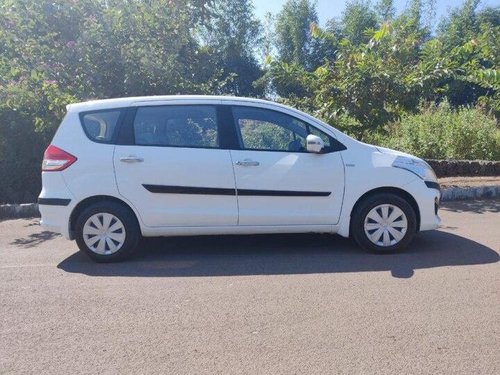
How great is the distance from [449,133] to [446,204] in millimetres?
3314

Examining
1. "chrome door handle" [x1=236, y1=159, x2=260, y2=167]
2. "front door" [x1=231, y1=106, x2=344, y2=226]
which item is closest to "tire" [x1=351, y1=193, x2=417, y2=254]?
"front door" [x1=231, y1=106, x2=344, y2=226]

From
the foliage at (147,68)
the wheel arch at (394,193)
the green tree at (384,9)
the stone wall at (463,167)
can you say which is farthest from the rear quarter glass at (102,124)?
the green tree at (384,9)

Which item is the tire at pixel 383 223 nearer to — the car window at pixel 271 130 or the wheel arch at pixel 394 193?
the wheel arch at pixel 394 193

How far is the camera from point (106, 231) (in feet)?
20.2

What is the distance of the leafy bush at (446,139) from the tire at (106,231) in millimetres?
7011

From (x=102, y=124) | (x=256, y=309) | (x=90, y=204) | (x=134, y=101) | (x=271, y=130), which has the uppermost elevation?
(x=134, y=101)

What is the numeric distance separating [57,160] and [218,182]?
69.4 inches

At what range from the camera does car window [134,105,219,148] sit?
6.20 metres

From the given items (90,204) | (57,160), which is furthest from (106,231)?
(57,160)

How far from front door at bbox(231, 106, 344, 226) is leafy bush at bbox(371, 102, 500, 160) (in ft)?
19.3

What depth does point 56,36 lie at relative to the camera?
9773 mm

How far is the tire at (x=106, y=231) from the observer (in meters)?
6.10

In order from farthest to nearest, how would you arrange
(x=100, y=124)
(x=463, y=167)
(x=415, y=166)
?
1. (x=463, y=167)
2. (x=415, y=166)
3. (x=100, y=124)

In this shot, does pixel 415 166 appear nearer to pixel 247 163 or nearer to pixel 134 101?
pixel 247 163
